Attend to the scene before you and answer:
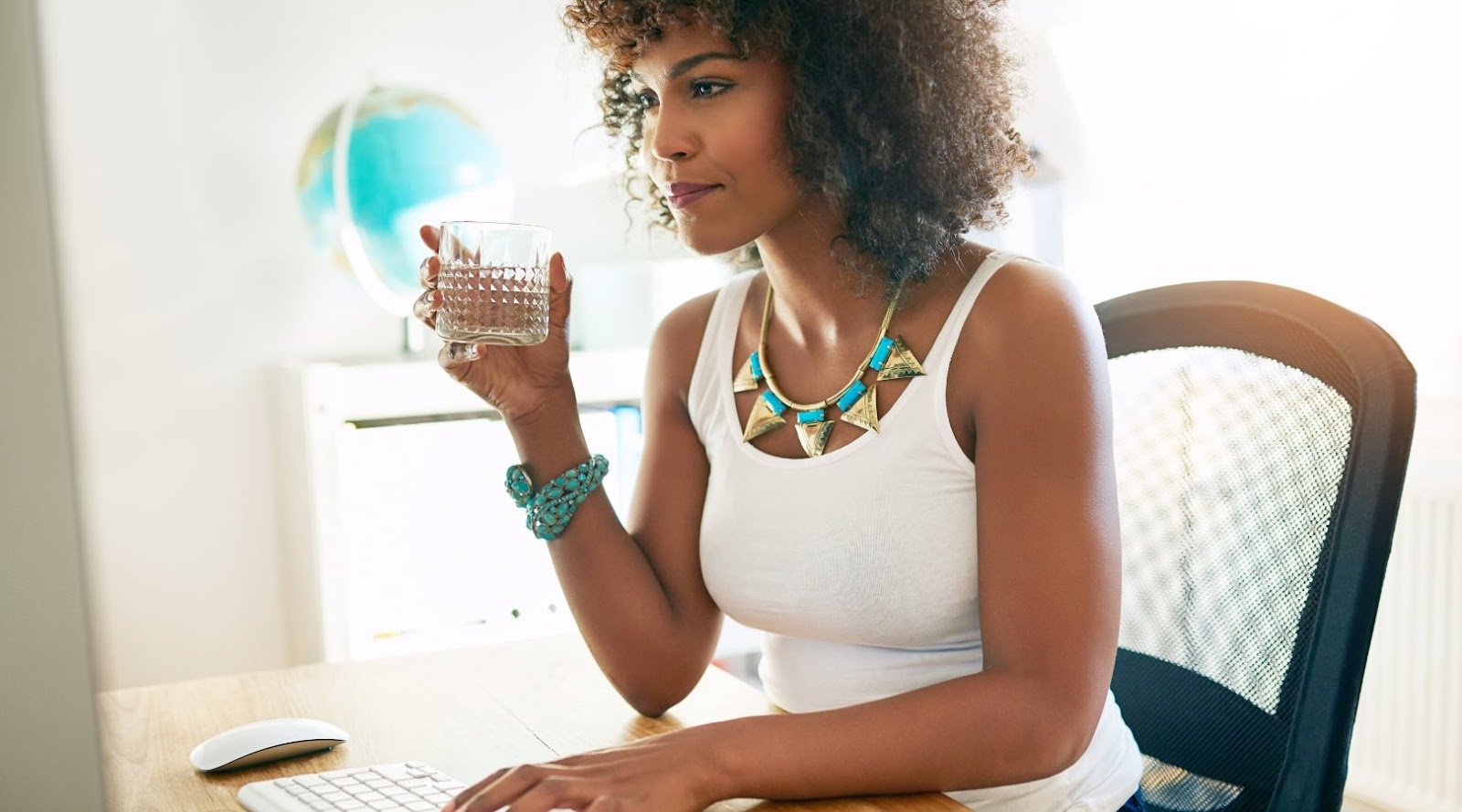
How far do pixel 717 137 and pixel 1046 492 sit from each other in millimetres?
410

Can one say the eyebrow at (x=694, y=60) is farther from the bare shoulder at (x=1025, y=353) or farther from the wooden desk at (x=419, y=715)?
the wooden desk at (x=419, y=715)

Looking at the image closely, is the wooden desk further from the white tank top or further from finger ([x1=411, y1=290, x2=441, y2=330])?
finger ([x1=411, y1=290, x2=441, y2=330])

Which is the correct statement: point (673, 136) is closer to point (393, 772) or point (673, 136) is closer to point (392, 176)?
point (393, 772)

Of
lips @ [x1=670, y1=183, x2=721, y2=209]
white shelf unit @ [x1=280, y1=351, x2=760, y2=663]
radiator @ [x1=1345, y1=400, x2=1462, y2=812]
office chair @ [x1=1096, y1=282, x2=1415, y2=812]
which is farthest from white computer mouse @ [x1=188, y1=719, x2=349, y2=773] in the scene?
radiator @ [x1=1345, y1=400, x2=1462, y2=812]

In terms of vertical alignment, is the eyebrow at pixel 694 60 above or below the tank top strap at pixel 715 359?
above

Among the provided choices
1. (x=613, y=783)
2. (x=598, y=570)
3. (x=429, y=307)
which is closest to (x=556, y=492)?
(x=598, y=570)

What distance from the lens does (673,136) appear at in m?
1.14

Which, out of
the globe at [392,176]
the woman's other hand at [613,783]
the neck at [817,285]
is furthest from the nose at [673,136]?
the globe at [392,176]

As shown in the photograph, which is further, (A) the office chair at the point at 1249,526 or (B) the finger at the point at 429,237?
(B) the finger at the point at 429,237

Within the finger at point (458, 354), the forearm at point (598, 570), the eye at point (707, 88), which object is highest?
the eye at point (707, 88)

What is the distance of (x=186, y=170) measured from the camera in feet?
8.48

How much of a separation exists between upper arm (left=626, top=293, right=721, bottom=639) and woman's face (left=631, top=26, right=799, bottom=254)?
0.18 meters

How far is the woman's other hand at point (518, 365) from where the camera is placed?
1174mm

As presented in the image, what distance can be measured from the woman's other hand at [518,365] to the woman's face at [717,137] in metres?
0.13
